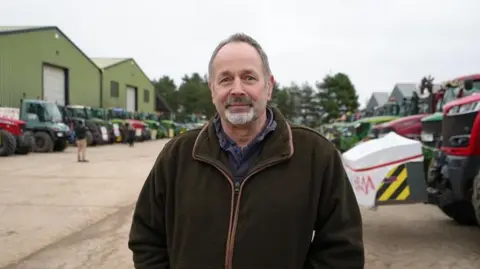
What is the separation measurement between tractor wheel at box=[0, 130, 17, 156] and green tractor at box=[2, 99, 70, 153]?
115 inches

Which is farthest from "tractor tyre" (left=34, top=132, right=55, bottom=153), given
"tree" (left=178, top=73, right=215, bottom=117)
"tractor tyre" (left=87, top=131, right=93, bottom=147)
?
"tree" (left=178, top=73, right=215, bottom=117)

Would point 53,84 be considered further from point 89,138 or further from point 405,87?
point 405,87

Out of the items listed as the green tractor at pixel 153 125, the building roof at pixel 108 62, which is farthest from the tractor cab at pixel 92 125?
the building roof at pixel 108 62

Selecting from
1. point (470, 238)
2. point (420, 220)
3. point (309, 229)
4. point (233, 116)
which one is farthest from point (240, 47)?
point (420, 220)

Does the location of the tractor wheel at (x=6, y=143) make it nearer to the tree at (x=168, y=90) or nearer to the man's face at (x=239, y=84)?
the man's face at (x=239, y=84)

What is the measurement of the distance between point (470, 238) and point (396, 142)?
161 cm

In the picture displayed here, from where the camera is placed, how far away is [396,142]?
5922mm

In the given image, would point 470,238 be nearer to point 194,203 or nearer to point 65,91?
point 194,203

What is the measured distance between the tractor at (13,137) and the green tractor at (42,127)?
0.71 m

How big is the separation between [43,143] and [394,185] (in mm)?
18768

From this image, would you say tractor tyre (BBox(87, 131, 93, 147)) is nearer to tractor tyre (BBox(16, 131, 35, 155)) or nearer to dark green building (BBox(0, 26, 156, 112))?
dark green building (BBox(0, 26, 156, 112))

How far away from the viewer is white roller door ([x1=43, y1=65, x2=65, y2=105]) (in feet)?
107

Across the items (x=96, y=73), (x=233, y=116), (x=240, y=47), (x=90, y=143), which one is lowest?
(x=90, y=143)

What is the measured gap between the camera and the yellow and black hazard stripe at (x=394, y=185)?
18.6ft
